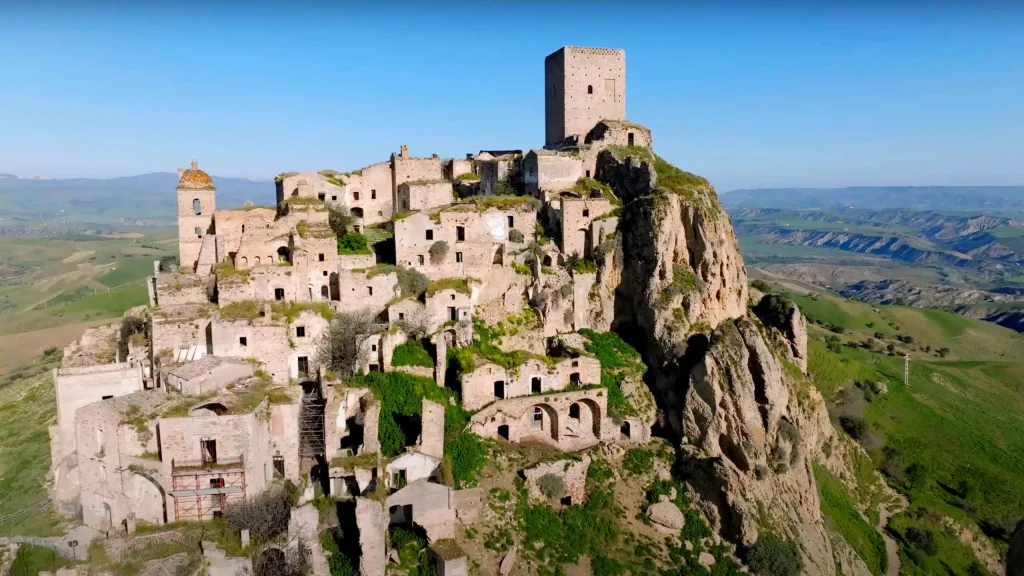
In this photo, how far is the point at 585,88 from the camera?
148 feet

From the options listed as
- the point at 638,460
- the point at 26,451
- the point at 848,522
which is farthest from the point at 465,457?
the point at 26,451

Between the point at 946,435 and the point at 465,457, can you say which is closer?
the point at 465,457

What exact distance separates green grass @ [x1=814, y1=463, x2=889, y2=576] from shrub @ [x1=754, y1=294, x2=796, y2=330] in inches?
302

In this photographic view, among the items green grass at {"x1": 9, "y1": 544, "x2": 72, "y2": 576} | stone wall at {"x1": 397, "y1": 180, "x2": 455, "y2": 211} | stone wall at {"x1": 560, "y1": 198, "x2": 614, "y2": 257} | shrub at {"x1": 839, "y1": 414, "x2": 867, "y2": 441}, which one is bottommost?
shrub at {"x1": 839, "y1": 414, "x2": 867, "y2": 441}

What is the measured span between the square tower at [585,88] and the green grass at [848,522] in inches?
938

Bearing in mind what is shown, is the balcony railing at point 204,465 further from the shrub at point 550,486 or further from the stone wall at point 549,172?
the stone wall at point 549,172

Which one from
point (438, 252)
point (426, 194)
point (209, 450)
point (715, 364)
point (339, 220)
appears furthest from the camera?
point (426, 194)

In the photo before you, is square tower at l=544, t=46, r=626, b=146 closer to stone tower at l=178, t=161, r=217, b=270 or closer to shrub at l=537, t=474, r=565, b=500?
stone tower at l=178, t=161, r=217, b=270

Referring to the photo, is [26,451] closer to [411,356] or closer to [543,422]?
[411,356]

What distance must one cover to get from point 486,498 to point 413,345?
7.27 m

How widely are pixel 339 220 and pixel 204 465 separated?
48.3 feet

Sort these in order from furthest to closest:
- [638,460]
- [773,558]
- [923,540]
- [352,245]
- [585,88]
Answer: [585,88] → [923,540] → [352,245] → [638,460] → [773,558]

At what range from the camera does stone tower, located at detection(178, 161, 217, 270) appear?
3402 centimetres

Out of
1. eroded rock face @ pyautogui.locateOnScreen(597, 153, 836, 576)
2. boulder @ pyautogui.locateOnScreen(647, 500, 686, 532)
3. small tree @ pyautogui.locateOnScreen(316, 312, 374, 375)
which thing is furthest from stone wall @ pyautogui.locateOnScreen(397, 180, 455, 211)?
boulder @ pyautogui.locateOnScreen(647, 500, 686, 532)
